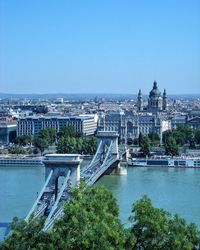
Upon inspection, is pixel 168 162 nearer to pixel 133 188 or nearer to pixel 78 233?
pixel 133 188

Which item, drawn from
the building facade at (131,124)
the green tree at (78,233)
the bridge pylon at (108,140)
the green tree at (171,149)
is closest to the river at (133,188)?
the bridge pylon at (108,140)

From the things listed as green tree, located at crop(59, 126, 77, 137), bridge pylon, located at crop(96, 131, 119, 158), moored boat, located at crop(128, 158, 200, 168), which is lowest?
moored boat, located at crop(128, 158, 200, 168)

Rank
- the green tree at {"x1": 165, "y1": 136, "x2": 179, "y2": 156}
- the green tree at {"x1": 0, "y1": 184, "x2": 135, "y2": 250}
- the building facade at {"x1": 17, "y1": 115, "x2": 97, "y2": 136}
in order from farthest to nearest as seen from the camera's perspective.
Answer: the building facade at {"x1": 17, "y1": 115, "x2": 97, "y2": 136}, the green tree at {"x1": 165, "y1": 136, "x2": 179, "y2": 156}, the green tree at {"x1": 0, "y1": 184, "x2": 135, "y2": 250}

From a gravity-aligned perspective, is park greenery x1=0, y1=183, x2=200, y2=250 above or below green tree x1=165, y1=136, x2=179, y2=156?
above

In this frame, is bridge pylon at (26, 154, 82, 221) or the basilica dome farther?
the basilica dome

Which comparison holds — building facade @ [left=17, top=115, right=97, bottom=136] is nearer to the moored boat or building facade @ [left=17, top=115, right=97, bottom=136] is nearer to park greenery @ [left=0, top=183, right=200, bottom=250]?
the moored boat

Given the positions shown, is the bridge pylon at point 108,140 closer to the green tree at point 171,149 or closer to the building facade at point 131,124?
the green tree at point 171,149

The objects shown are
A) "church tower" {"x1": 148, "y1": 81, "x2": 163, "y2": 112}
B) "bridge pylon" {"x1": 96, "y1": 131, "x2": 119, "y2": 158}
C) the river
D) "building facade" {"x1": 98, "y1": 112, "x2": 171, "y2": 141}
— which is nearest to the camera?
the river

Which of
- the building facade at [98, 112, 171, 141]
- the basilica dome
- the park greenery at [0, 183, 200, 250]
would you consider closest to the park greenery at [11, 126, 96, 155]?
the building facade at [98, 112, 171, 141]
